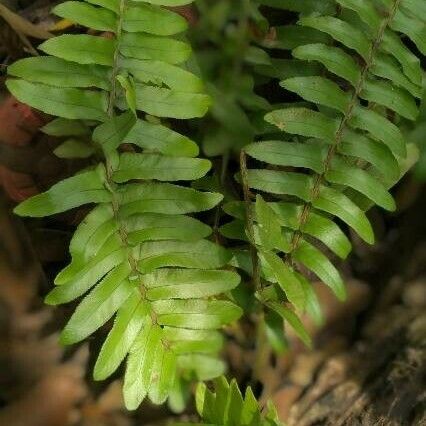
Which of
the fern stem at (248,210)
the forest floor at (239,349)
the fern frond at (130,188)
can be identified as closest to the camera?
the fern frond at (130,188)

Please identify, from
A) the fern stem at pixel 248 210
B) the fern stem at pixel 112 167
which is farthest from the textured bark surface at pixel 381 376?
the fern stem at pixel 112 167

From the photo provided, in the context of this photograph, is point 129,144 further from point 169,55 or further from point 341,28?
point 341,28

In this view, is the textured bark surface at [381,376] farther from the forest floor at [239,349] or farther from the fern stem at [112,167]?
the fern stem at [112,167]

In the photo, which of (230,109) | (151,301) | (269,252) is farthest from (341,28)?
(151,301)

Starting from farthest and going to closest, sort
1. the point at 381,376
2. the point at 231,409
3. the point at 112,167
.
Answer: the point at 381,376 → the point at 231,409 → the point at 112,167

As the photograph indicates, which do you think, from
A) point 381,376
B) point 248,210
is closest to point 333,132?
point 248,210

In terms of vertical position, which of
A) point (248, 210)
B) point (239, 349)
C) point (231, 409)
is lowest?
point (239, 349)

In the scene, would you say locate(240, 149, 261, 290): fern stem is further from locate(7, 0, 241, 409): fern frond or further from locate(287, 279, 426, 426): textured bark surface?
locate(287, 279, 426, 426): textured bark surface

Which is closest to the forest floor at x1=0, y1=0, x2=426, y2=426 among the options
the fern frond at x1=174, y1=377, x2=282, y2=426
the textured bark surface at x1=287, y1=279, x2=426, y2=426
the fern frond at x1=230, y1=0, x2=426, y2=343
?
the textured bark surface at x1=287, y1=279, x2=426, y2=426

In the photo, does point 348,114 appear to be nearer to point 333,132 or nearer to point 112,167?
point 333,132
